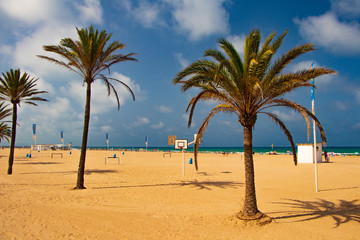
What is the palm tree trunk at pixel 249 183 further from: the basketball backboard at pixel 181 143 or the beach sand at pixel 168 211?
the basketball backboard at pixel 181 143

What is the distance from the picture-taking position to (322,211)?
9.28 meters

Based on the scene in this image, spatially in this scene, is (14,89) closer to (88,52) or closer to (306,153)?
(88,52)

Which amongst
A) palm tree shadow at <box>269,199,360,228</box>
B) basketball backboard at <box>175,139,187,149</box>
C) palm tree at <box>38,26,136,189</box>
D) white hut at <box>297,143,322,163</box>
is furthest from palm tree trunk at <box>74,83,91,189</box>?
white hut at <box>297,143,322,163</box>

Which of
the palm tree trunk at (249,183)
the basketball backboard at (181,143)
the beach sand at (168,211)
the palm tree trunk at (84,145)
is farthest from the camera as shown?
the basketball backboard at (181,143)

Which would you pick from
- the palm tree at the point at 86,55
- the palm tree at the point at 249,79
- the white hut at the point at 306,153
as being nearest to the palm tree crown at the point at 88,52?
the palm tree at the point at 86,55

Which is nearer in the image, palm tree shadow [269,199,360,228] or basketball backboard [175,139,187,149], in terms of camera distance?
palm tree shadow [269,199,360,228]

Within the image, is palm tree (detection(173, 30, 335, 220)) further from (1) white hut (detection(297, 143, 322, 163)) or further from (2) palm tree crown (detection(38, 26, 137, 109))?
(1) white hut (detection(297, 143, 322, 163))

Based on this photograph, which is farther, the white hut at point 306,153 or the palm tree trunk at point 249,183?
the white hut at point 306,153

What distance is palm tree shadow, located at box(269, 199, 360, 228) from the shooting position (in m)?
8.38

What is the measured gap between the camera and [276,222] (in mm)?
7852

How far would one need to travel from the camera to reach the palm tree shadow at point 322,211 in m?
8.38

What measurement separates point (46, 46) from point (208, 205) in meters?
11.5

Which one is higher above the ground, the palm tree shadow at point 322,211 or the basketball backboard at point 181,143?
the basketball backboard at point 181,143

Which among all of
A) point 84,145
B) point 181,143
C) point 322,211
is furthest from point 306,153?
point 84,145
